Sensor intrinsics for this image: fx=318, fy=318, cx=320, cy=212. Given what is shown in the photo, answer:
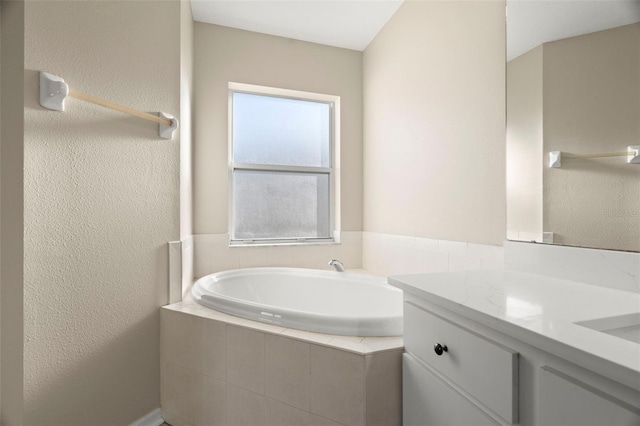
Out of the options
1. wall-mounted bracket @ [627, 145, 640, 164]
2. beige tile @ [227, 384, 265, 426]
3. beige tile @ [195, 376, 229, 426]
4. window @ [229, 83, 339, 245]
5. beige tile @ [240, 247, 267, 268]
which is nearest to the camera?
wall-mounted bracket @ [627, 145, 640, 164]

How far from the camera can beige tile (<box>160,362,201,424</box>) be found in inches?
61.4

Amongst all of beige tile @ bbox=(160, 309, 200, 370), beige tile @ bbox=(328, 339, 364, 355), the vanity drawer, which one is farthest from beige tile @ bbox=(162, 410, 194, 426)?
the vanity drawer

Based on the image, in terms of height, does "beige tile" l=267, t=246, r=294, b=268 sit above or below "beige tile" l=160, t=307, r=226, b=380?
above

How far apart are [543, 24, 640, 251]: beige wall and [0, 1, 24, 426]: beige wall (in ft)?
6.25

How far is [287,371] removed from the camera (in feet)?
4.22

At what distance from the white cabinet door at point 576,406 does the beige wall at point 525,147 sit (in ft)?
2.59

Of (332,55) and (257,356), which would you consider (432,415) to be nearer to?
(257,356)

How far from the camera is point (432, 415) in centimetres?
94

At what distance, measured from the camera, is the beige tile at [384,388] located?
1.13m

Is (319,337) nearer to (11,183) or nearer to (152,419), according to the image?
(152,419)

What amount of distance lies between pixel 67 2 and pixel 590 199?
2.06m

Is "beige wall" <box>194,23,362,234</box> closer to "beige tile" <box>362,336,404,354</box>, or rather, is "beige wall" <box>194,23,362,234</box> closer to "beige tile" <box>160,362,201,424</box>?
"beige tile" <box>160,362,201,424</box>

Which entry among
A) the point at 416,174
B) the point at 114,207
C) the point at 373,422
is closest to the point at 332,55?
the point at 416,174

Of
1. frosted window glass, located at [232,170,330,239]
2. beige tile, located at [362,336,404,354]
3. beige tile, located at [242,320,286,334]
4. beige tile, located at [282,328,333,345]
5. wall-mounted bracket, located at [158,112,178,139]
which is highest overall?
wall-mounted bracket, located at [158,112,178,139]
